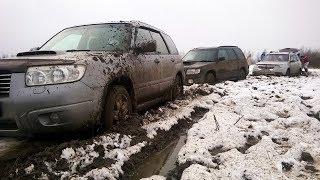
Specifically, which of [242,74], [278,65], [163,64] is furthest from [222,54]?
[163,64]

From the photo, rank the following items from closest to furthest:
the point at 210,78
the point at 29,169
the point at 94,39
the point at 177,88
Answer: the point at 29,169, the point at 94,39, the point at 177,88, the point at 210,78

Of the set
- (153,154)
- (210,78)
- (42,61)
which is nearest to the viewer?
(42,61)

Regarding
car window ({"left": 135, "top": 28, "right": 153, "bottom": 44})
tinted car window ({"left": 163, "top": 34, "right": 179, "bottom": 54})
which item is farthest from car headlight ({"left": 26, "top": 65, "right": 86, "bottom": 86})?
tinted car window ({"left": 163, "top": 34, "right": 179, "bottom": 54})

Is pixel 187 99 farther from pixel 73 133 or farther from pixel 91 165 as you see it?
pixel 91 165

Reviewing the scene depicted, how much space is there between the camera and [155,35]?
6988 mm

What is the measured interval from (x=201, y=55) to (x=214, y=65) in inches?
32.7

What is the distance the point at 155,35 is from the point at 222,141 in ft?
9.43

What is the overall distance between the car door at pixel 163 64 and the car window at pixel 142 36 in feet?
0.90

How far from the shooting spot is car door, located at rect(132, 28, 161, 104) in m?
5.55

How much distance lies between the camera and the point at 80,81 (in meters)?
4.19

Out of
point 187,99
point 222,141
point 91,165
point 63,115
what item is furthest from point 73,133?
point 187,99

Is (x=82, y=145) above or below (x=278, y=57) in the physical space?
above

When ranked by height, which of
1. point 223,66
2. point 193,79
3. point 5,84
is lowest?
point 193,79

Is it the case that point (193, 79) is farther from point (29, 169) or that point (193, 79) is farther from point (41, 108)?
point (29, 169)
